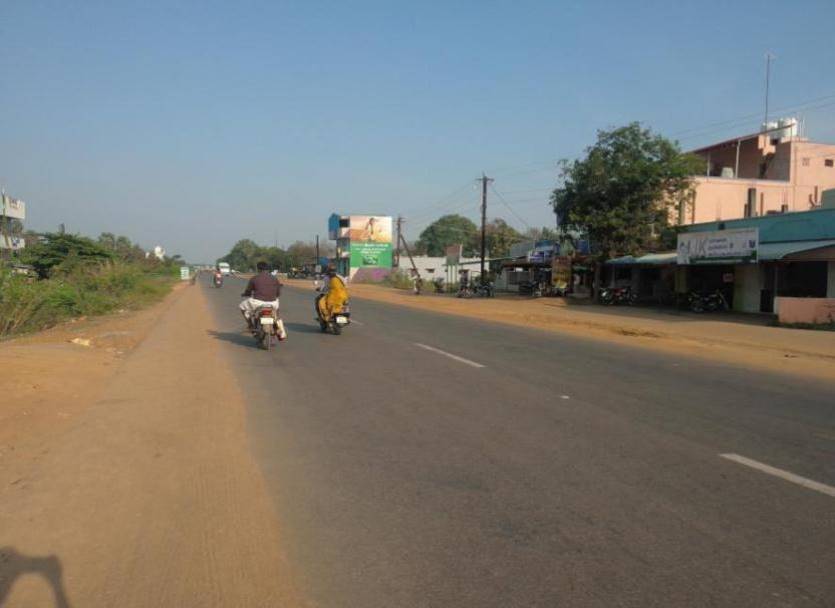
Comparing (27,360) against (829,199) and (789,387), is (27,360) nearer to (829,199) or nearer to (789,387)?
(789,387)

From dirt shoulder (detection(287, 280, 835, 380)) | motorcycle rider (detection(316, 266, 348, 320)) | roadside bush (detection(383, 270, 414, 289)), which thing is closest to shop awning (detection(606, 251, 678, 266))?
dirt shoulder (detection(287, 280, 835, 380))

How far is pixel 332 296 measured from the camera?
16.2m

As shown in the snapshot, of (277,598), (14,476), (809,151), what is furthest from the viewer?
(809,151)

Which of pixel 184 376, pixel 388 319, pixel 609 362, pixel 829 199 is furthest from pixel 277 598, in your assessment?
pixel 829 199

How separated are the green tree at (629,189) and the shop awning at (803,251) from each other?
940cm

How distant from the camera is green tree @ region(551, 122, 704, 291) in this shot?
3209 cm

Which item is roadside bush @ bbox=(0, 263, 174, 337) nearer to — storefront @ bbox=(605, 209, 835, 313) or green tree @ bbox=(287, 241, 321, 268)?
storefront @ bbox=(605, 209, 835, 313)

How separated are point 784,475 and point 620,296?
28907 millimetres

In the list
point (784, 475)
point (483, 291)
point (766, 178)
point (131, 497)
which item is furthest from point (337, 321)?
point (766, 178)

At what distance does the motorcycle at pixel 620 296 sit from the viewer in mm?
33219

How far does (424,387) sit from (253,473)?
4.11 meters

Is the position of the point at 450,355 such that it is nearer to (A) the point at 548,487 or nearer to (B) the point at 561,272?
(A) the point at 548,487

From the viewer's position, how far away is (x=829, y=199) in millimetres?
27391

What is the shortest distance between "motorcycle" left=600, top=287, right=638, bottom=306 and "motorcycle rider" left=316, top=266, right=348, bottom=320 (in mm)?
20793
